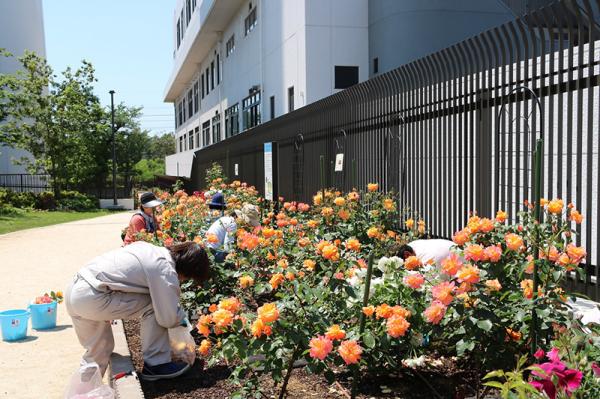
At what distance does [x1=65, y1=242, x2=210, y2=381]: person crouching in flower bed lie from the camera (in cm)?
421

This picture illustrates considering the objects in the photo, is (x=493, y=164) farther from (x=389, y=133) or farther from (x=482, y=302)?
(x=482, y=302)

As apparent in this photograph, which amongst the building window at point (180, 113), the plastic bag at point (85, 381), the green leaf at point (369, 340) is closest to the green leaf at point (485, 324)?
the green leaf at point (369, 340)

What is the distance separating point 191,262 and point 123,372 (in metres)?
0.93

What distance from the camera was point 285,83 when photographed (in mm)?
18625

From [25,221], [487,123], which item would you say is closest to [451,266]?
[487,123]

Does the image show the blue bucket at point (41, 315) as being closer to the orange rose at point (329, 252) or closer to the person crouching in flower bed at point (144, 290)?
the person crouching in flower bed at point (144, 290)

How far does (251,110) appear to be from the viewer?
78.6ft

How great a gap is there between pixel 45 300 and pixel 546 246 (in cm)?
565

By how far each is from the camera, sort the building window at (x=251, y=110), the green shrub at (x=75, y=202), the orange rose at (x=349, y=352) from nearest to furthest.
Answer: the orange rose at (x=349, y=352) → the building window at (x=251, y=110) → the green shrub at (x=75, y=202)

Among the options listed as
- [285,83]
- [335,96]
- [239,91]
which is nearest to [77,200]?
[239,91]

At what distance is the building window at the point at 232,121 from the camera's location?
2764 cm

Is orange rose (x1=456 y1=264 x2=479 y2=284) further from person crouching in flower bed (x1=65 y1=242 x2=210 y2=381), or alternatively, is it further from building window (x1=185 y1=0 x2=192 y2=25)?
building window (x1=185 y1=0 x2=192 y2=25)

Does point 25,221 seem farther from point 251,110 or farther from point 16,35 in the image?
point 16,35

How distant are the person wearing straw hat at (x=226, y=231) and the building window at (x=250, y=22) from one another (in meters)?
17.7
